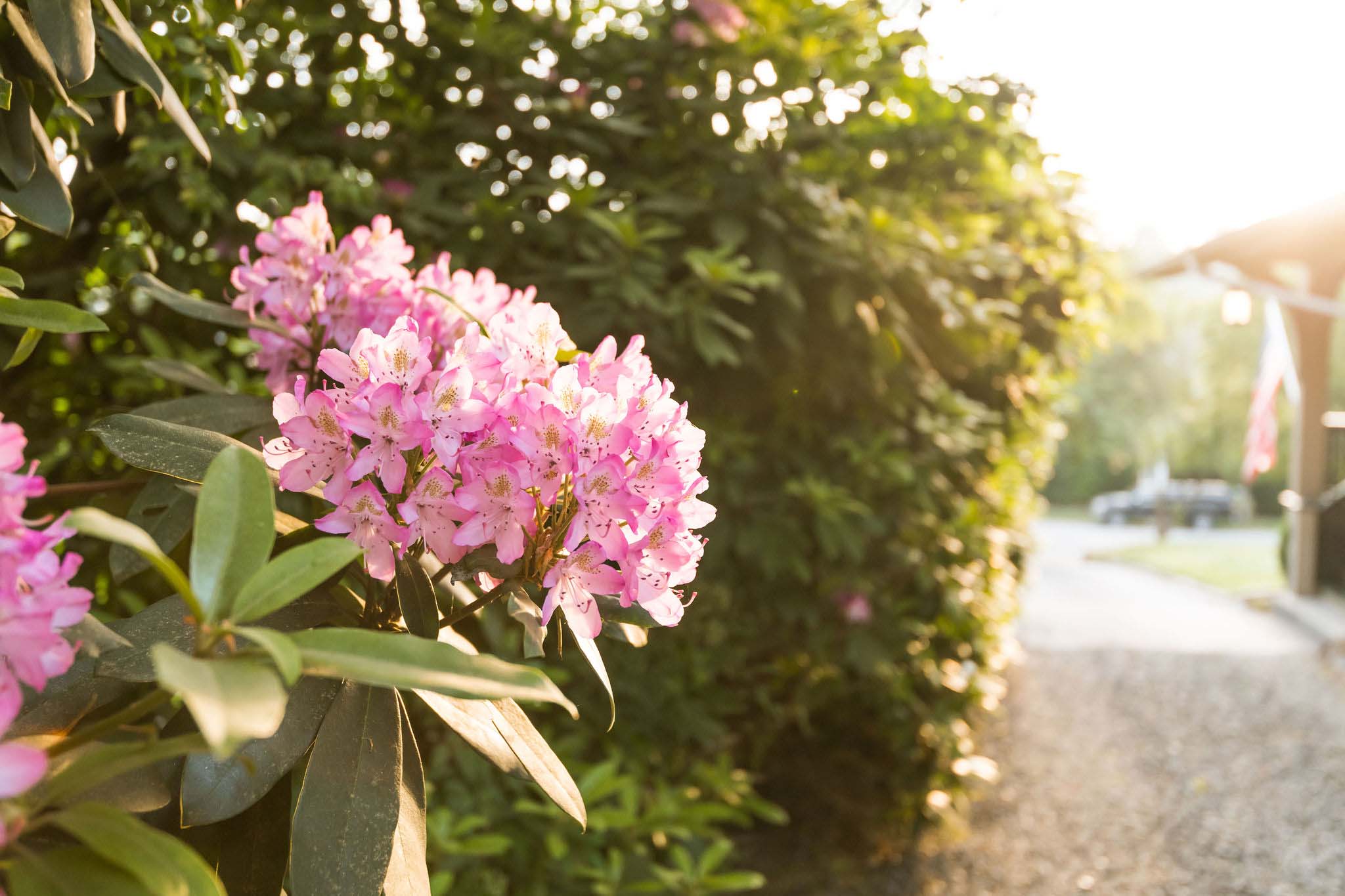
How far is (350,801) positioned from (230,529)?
293 mm

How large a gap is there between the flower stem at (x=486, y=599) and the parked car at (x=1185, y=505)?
2264 cm

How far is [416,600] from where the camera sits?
0.86 meters

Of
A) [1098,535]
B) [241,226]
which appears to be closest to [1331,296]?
[241,226]

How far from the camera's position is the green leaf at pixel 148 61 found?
3.43 ft

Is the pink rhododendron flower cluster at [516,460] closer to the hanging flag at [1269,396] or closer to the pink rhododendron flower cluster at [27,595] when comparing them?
the pink rhododendron flower cluster at [27,595]

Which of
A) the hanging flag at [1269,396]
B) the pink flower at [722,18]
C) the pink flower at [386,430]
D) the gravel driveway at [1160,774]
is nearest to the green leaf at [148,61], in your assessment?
the pink flower at [386,430]

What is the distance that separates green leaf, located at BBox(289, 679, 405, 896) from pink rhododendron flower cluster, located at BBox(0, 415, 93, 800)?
0.25 m

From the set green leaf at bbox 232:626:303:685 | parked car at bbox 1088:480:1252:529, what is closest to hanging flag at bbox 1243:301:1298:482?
green leaf at bbox 232:626:303:685

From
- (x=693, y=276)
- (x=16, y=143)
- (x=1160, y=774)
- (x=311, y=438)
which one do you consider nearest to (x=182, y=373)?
(x=16, y=143)

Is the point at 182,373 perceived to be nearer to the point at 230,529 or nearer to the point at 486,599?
the point at 486,599

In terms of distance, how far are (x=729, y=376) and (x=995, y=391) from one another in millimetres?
1634

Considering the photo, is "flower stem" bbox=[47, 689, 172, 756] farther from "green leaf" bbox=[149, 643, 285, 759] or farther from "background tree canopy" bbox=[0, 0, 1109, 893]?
"background tree canopy" bbox=[0, 0, 1109, 893]

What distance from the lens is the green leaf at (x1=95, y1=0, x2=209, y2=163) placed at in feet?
3.43

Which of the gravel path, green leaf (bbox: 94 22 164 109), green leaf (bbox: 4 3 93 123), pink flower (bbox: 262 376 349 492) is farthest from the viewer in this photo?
the gravel path
